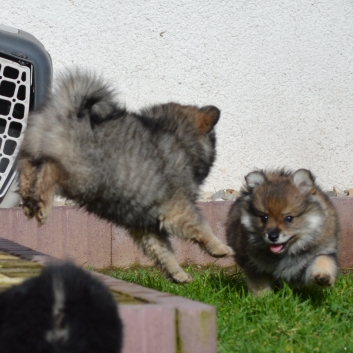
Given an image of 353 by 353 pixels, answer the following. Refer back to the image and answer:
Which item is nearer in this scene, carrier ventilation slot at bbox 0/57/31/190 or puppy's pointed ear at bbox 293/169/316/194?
puppy's pointed ear at bbox 293/169/316/194

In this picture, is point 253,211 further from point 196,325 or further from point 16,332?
point 16,332

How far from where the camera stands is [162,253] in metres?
3.73

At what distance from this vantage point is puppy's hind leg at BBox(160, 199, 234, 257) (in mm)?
3355

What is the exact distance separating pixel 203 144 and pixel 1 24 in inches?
75.2

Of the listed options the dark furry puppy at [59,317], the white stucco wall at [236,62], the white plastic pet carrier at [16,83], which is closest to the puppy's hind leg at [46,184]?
the dark furry puppy at [59,317]

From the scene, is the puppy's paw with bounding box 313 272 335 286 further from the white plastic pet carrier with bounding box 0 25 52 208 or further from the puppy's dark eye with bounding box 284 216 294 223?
the white plastic pet carrier with bounding box 0 25 52 208

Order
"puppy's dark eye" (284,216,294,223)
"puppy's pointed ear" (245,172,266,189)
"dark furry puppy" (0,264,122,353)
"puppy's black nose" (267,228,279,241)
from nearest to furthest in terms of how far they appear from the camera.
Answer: "dark furry puppy" (0,264,122,353) → "puppy's black nose" (267,228,279,241) → "puppy's dark eye" (284,216,294,223) → "puppy's pointed ear" (245,172,266,189)

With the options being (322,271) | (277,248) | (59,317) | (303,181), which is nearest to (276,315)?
(322,271)

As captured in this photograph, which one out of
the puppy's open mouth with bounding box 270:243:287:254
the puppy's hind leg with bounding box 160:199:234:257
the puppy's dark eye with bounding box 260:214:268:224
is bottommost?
the puppy's open mouth with bounding box 270:243:287:254

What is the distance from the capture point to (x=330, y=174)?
5.73m

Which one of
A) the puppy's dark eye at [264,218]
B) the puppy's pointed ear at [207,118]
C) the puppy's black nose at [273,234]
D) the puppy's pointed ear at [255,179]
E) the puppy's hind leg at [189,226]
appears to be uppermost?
the puppy's pointed ear at [207,118]

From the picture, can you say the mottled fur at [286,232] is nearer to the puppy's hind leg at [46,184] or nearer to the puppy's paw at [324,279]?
the puppy's paw at [324,279]

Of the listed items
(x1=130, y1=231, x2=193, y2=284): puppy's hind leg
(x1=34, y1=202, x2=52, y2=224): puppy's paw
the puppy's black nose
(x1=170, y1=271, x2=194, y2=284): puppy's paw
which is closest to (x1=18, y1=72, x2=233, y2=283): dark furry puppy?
(x1=34, y1=202, x2=52, y2=224): puppy's paw

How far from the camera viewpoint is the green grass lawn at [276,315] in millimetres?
2871
